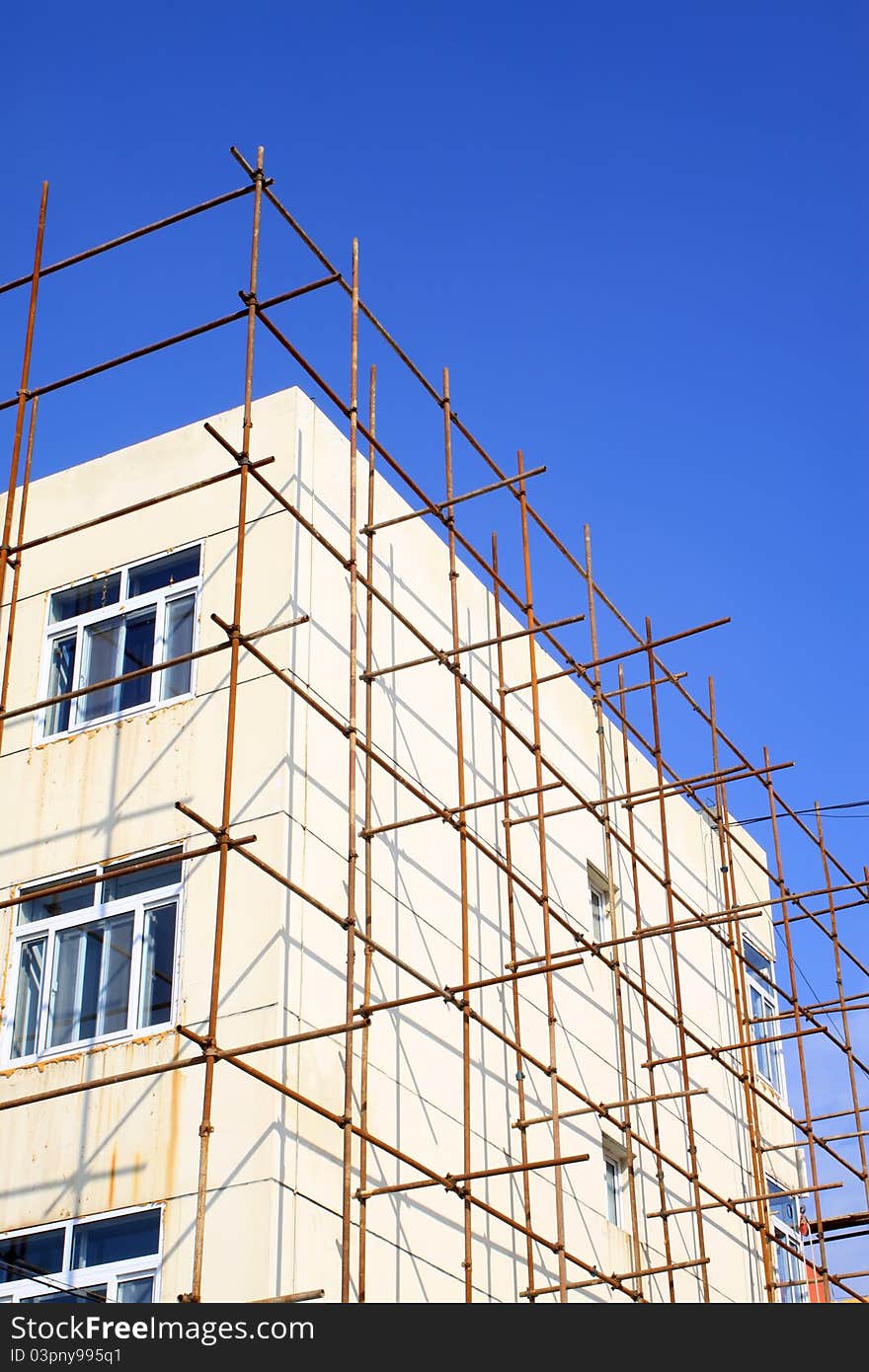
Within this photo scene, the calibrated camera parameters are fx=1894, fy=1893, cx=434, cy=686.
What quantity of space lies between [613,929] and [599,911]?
340 millimetres

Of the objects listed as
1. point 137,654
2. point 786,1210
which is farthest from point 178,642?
point 786,1210

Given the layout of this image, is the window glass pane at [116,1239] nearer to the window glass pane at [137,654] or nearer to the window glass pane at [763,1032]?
the window glass pane at [137,654]

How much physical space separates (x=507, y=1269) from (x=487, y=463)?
6725 millimetres

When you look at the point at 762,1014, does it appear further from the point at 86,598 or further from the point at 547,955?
the point at 86,598

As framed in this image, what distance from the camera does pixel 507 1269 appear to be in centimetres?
1355

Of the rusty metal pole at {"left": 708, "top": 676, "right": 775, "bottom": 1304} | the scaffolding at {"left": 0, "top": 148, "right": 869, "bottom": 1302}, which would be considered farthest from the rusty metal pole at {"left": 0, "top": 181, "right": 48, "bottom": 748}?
the rusty metal pole at {"left": 708, "top": 676, "right": 775, "bottom": 1304}

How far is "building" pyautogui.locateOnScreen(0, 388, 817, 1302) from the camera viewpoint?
11.6m

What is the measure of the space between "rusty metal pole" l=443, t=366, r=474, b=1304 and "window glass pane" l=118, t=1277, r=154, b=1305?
218 centimetres

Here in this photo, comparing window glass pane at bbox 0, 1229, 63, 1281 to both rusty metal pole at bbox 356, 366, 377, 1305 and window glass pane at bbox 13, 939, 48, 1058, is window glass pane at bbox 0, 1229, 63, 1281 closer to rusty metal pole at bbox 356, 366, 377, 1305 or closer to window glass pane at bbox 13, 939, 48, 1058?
window glass pane at bbox 13, 939, 48, 1058

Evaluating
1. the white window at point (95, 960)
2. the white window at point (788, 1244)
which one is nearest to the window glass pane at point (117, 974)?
the white window at point (95, 960)

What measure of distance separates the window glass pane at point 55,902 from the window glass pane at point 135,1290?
2699 mm

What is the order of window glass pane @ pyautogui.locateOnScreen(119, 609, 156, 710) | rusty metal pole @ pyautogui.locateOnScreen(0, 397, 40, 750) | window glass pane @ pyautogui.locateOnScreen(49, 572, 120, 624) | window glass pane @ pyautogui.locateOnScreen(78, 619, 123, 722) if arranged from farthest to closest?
window glass pane @ pyautogui.locateOnScreen(49, 572, 120, 624) < window glass pane @ pyautogui.locateOnScreen(78, 619, 123, 722) < window glass pane @ pyautogui.locateOnScreen(119, 609, 156, 710) < rusty metal pole @ pyautogui.locateOnScreen(0, 397, 40, 750)

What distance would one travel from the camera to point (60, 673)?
1449 centimetres
